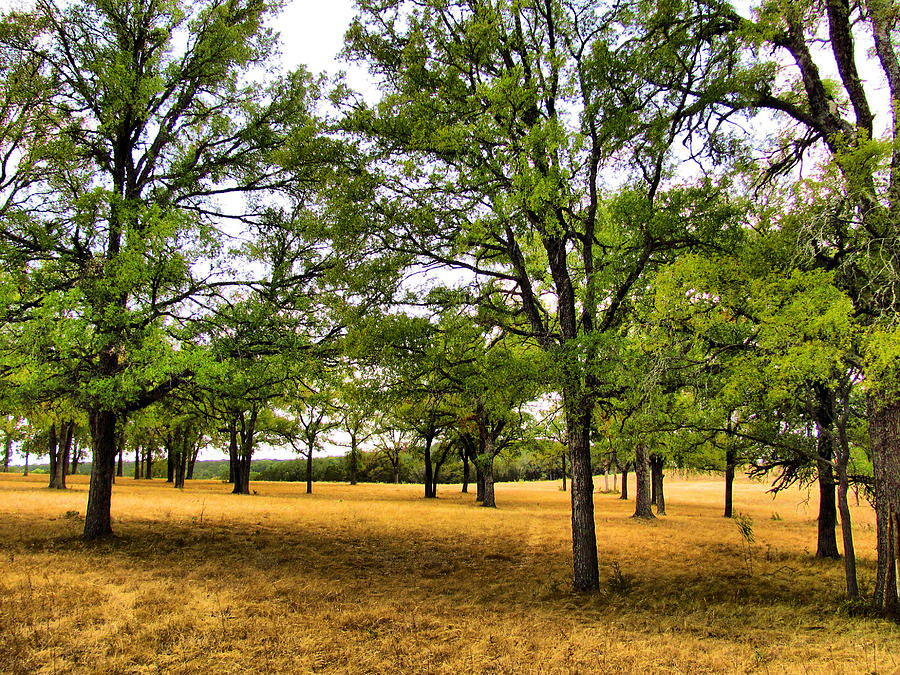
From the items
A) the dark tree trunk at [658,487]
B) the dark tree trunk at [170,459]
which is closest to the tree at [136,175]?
the dark tree trunk at [658,487]

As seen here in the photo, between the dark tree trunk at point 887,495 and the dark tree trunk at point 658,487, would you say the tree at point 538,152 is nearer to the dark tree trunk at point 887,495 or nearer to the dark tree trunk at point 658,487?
the dark tree trunk at point 887,495

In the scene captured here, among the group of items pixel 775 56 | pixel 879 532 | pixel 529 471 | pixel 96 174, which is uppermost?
pixel 775 56

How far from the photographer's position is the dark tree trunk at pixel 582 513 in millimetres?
9961

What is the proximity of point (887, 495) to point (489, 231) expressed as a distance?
8559 mm

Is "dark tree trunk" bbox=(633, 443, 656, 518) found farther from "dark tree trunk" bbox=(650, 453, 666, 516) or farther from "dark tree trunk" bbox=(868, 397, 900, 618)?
"dark tree trunk" bbox=(868, 397, 900, 618)

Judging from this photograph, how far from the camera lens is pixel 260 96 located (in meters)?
13.6

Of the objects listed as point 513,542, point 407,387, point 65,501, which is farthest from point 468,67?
point 65,501

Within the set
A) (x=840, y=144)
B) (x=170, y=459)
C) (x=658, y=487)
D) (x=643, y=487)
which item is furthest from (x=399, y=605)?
(x=170, y=459)

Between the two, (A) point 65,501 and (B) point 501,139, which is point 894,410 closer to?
(B) point 501,139

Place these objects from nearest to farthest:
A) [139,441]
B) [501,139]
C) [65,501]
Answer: [501,139]
[65,501]
[139,441]

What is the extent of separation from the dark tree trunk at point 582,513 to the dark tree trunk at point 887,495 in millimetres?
4753

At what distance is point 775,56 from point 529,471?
73356mm

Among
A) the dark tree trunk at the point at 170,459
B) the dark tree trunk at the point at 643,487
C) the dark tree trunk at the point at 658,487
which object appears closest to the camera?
the dark tree trunk at the point at 643,487

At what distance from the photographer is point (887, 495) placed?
8.27 meters
